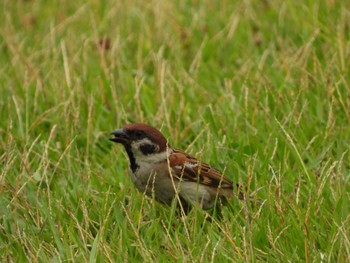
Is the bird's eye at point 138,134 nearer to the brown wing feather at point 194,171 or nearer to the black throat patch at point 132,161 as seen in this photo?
the black throat patch at point 132,161

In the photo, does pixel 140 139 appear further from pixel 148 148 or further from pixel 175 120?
pixel 175 120

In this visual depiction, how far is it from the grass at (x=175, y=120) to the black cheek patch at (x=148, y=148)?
0.23 metres

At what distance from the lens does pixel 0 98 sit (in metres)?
6.53

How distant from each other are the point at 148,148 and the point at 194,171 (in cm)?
29

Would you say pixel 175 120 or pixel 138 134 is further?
pixel 175 120

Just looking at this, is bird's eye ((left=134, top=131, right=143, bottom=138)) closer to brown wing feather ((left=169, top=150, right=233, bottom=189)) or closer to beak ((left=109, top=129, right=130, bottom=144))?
beak ((left=109, top=129, right=130, bottom=144))

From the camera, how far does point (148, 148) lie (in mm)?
5133

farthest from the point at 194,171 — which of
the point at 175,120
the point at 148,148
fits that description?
the point at 175,120

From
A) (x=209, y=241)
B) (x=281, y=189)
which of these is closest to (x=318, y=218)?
(x=281, y=189)

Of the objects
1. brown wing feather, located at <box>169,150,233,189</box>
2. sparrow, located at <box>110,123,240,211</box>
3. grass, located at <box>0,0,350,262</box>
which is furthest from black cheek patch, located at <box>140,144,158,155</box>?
grass, located at <box>0,0,350,262</box>

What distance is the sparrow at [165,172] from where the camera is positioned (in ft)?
16.6

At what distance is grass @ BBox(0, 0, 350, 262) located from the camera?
4.42 metres

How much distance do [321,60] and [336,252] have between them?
2734 millimetres

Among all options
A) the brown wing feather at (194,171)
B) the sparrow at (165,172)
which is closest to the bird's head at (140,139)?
the sparrow at (165,172)
